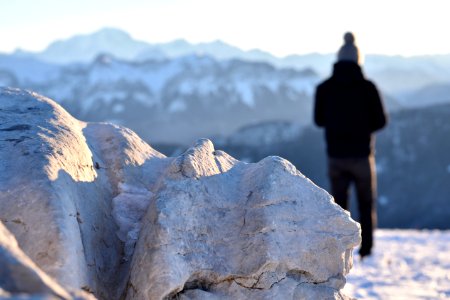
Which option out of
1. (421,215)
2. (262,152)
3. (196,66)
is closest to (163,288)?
(421,215)

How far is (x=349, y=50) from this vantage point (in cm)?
595

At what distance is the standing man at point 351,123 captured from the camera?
5.80 metres

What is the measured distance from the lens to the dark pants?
5.82 m

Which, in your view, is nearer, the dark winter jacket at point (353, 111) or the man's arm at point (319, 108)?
Result: the dark winter jacket at point (353, 111)

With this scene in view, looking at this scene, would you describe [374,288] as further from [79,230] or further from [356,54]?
[79,230]

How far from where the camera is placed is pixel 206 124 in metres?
130

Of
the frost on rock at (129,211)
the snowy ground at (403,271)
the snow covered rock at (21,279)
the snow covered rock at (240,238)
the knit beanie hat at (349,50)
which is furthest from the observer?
the knit beanie hat at (349,50)

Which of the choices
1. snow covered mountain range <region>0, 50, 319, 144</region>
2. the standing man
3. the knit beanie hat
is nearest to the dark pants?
the standing man

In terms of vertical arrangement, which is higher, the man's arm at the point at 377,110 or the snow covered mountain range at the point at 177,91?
the man's arm at the point at 377,110

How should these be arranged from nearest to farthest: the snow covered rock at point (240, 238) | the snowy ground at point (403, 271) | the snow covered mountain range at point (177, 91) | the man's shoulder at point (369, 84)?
the snow covered rock at point (240, 238)
the snowy ground at point (403, 271)
the man's shoulder at point (369, 84)
the snow covered mountain range at point (177, 91)

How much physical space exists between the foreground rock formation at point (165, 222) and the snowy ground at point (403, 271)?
46.2 inches

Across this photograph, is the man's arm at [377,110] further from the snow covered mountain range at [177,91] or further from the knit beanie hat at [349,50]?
the snow covered mountain range at [177,91]

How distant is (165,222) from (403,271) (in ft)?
12.7

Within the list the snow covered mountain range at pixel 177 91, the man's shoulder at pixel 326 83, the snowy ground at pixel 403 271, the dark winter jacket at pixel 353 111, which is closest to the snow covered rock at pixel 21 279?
the snowy ground at pixel 403 271
